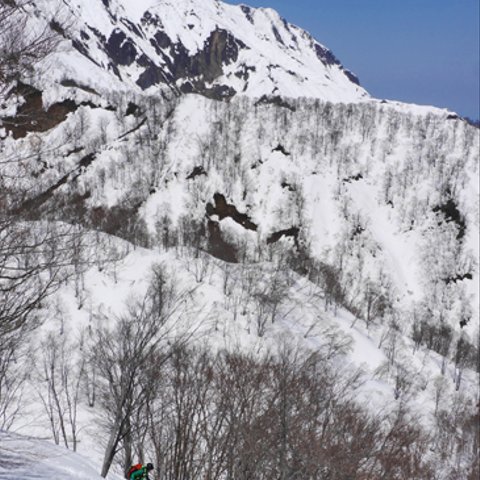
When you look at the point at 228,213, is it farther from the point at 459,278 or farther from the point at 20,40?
the point at 20,40

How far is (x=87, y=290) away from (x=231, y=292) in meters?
18.6

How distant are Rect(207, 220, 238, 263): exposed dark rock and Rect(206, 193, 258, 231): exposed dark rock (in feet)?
11.4

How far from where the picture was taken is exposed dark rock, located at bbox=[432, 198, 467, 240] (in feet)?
382

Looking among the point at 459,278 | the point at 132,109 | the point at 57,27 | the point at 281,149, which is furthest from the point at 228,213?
the point at 57,27

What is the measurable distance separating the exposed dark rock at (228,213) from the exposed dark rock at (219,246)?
3481mm

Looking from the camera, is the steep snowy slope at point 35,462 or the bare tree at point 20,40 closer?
the bare tree at point 20,40

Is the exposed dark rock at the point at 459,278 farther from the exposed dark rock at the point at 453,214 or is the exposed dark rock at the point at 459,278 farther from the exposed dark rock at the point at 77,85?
the exposed dark rock at the point at 77,85

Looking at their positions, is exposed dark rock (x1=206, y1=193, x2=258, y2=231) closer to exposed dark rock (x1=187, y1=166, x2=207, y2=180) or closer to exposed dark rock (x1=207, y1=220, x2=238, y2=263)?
exposed dark rock (x1=207, y1=220, x2=238, y2=263)

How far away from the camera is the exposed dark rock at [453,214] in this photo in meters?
116

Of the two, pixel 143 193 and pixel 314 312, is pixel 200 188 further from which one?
pixel 314 312

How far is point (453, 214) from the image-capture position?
120 m

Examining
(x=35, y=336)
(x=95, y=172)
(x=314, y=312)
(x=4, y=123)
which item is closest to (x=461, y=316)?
(x=314, y=312)

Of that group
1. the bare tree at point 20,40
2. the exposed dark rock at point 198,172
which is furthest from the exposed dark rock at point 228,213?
the bare tree at point 20,40

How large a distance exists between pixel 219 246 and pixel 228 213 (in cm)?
1572
